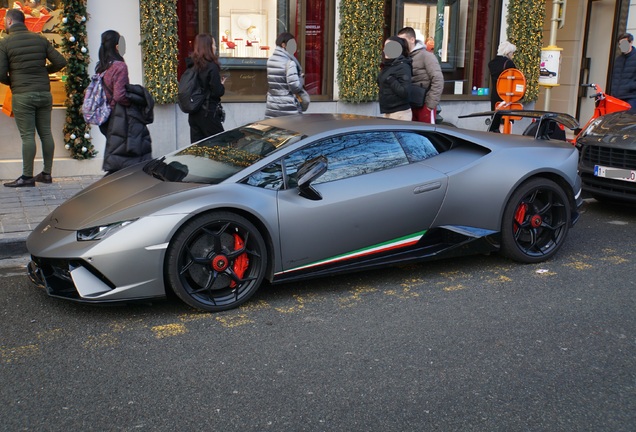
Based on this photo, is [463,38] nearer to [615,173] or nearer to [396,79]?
[396,79]

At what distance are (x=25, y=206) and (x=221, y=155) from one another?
10.5ft

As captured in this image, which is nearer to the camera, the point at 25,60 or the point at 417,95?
the point at 25,60

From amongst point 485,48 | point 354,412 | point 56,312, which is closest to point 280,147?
point 56,312

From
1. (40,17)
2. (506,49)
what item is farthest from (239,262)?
(506,49)

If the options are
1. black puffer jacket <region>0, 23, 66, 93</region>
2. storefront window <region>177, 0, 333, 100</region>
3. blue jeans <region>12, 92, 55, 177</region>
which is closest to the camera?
black puffer jacket <region>0, 23, 66, 93</region>

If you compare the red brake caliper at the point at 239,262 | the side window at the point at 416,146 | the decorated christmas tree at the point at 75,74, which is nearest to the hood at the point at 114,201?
the red brake caliper at the point at 239,262

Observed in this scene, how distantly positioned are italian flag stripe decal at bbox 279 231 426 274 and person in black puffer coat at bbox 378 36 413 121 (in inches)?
130

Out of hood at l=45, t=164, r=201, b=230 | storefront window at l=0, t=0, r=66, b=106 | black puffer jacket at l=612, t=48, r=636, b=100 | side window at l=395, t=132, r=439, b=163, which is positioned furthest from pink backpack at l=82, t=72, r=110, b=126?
black puffer jacket at l=612, t=48, r=636, b=100

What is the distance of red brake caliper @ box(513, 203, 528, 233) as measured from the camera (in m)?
5.92

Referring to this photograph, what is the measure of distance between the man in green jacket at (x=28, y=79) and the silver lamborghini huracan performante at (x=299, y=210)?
11.2 feet

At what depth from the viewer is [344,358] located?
13.6 ft

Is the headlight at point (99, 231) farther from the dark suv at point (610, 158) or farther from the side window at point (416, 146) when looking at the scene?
the dark suv at point (610, 158)

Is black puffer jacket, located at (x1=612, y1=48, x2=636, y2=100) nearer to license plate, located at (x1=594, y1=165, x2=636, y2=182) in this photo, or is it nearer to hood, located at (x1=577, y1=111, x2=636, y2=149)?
hood, located at (x1=577, y1=111, x2=636, y2=149)

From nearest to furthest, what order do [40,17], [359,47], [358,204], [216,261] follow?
[216,261] → [358,204] → [40,17] → [359,47]
